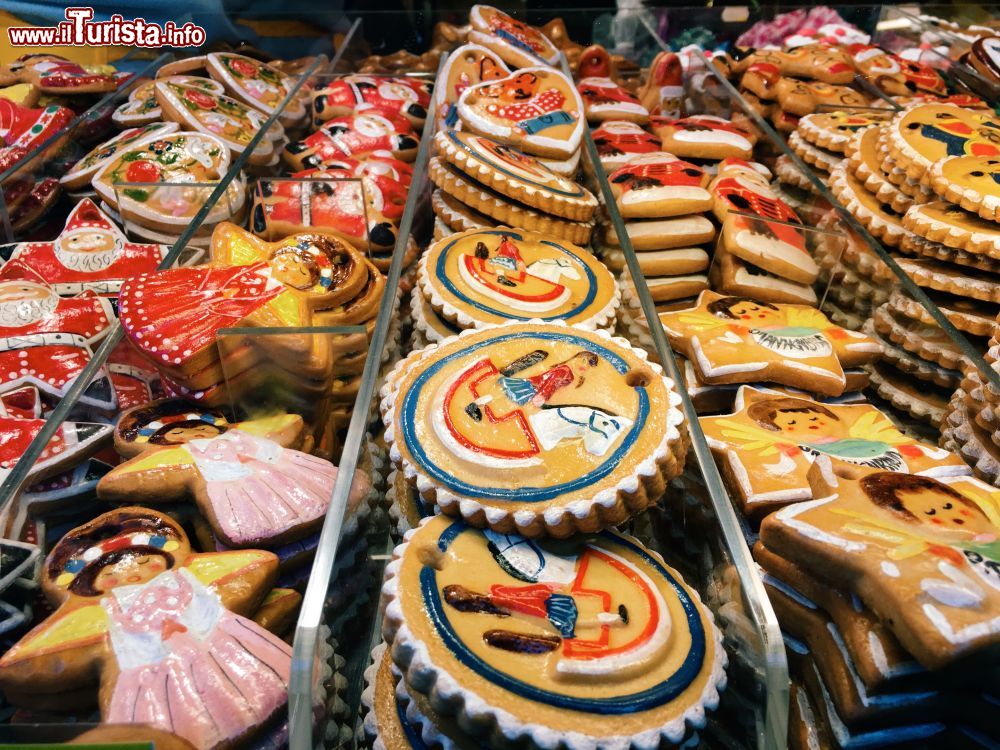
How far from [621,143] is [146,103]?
6.59ft

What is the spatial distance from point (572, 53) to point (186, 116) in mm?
2104

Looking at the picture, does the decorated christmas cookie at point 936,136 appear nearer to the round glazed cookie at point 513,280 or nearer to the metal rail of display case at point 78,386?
the round glazed cookie at point 513,280

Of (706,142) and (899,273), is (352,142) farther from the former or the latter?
(899,273)

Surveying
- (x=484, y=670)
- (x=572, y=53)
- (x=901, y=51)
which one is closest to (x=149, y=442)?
(x=484, y=670)

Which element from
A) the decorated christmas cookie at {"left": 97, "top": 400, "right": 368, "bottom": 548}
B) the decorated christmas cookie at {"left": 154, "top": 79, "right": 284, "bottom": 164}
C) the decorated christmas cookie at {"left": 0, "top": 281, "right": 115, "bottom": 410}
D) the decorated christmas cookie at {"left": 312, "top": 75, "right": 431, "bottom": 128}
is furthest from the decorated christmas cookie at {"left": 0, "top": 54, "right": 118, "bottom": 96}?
the decorated christmas cookie at {"left": 97, "top": 400, "right": 368, "bottom": 548}

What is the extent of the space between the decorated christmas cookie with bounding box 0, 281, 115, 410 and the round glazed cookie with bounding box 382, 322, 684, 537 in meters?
0.79

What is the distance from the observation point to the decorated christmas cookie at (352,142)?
2754 mm

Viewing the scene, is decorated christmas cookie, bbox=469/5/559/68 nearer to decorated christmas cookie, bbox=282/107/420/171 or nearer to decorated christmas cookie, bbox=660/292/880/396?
decorated christmas cookie, bbox=282/107/420/171

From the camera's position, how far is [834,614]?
1.18 m

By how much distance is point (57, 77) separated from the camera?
3049 mm

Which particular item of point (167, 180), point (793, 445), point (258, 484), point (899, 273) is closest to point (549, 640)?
point (258, 484)

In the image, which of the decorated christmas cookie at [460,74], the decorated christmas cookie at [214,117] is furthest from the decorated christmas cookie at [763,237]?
the decorated christmas cookie at [214,117]

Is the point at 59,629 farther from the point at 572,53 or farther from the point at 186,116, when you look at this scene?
the point at 572,53

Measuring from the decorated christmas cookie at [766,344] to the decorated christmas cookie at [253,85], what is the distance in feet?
6.79
